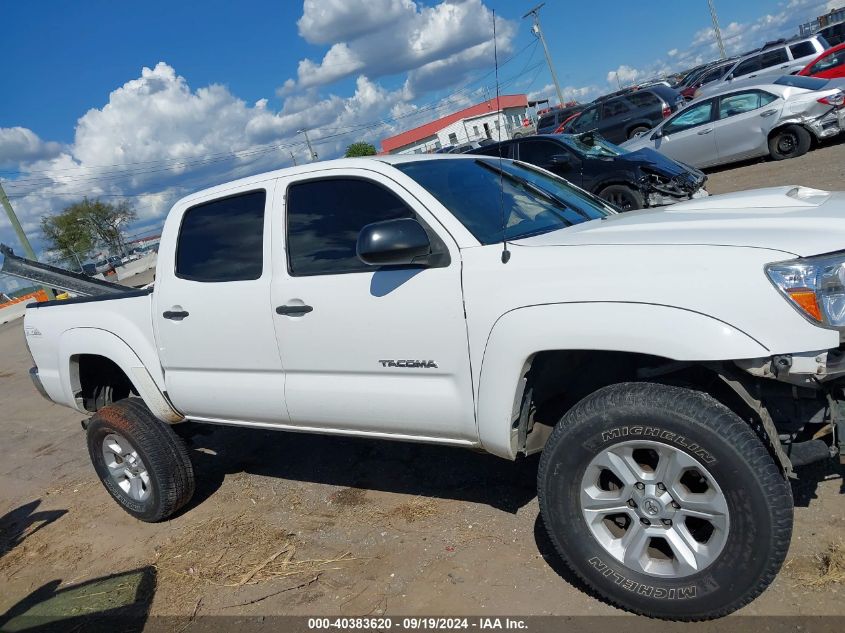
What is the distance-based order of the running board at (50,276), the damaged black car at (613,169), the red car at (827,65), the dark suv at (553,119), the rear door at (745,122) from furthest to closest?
the dark suv at (553,119) → the red car at (827,65) → the rear door at (745,122) → the damaged black car at (613,169) → the running board at (50,276)

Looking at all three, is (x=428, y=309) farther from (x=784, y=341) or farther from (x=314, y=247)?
(x=784, y=341)

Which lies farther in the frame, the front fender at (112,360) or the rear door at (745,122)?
the rear door at (745,122)

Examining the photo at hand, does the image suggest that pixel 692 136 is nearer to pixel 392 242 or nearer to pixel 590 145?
pixel 590 145

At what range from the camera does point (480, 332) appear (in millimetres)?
2850

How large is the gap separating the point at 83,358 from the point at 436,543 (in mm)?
2896

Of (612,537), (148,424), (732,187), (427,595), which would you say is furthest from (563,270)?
(732,187)

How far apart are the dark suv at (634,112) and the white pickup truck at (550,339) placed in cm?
1476

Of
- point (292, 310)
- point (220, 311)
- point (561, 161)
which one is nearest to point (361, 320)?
point (292, 310)

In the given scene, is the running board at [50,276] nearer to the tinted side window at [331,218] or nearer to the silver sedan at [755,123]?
the tinted side window at [331,218]

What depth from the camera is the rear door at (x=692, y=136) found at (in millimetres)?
12914

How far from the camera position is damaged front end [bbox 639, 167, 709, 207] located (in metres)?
8.62

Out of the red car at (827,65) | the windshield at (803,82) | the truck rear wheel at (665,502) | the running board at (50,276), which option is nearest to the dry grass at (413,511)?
the truck rear wheel at (665,502)

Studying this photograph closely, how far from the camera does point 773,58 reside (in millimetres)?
21984

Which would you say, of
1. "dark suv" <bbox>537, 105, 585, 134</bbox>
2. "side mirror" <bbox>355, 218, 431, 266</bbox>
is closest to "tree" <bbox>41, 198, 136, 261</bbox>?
"dark suv" <bbox>537, 105, 585, 134</bbox>
